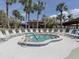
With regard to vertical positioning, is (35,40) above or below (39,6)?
below

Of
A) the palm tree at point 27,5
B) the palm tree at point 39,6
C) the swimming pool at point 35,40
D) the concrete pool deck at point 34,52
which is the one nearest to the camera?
the concrete pool deck at point 34,52

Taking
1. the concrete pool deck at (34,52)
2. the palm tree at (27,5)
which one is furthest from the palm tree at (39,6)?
the concrete pool deck at (34,52)

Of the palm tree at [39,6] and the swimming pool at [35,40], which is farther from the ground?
the palm tree at [39,6]

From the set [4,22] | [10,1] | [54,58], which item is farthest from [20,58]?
[4,22]

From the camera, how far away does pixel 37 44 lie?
41.1ft

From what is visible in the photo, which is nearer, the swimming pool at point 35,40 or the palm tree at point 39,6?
the swimming pool at point 35,40

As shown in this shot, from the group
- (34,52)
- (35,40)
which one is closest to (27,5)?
(35,40)

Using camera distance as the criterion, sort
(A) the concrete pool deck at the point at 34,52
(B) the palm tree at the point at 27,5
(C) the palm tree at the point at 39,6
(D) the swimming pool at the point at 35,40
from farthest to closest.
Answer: (C) the palm tree at the point at 39,6
(B) the palm tree at the point at 27,5
(D) the swimming pool at the point at 35,40
(A) the concrete pool deck at the point at 34,52

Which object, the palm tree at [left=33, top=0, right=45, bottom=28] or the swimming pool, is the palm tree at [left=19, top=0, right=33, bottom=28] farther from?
the swimming pool

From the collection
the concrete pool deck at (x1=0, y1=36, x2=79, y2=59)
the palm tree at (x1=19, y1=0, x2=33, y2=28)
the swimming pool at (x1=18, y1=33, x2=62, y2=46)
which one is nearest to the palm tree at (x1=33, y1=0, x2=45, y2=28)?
the palm tree at (x1=19, y1=0, x2=33, y2=28)

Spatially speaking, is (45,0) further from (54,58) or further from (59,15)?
(54,58)

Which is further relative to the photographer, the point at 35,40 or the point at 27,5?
the point at 27,5

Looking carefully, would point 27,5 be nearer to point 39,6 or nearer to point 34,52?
point 39,6

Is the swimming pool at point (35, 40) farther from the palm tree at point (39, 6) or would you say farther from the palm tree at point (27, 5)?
the palm tree at point (39, 6)
